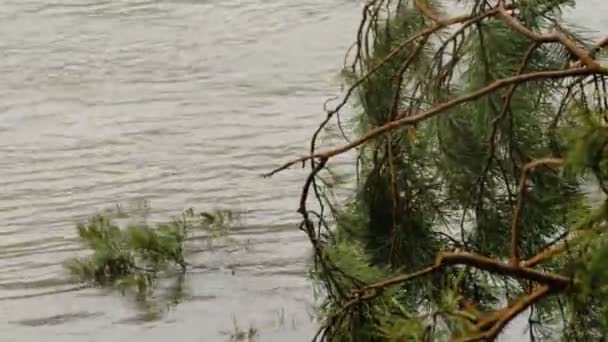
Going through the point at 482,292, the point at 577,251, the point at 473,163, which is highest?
the point at 577,251

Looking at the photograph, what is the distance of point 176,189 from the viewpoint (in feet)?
25.8

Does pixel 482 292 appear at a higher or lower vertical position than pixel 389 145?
lower

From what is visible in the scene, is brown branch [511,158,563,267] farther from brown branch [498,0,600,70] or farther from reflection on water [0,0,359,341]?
reflection on water [0,0,359,341]

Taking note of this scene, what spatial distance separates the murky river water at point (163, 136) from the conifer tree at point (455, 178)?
226 cm

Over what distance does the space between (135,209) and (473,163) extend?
4048mm

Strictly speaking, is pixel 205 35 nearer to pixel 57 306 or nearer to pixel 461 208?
pixel 57 306

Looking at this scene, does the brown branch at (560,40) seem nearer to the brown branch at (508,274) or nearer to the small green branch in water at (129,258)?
the brown branch at (508,274)

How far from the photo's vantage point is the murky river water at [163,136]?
6418 millimetres

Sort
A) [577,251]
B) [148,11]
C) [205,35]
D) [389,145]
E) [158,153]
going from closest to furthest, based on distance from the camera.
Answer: [577,251], [389,145], [158,153], [205,35], [148,11]

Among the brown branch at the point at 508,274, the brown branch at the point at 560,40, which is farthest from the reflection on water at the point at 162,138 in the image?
the brown branch at the point at 508,274

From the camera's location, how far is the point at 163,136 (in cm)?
873

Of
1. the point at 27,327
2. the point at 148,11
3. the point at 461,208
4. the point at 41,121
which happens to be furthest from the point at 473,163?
the point at 148,11

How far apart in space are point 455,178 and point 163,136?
510 centimetres

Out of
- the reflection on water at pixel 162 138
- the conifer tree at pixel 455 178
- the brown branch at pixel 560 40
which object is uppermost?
the brown branch at pixel 560 40
